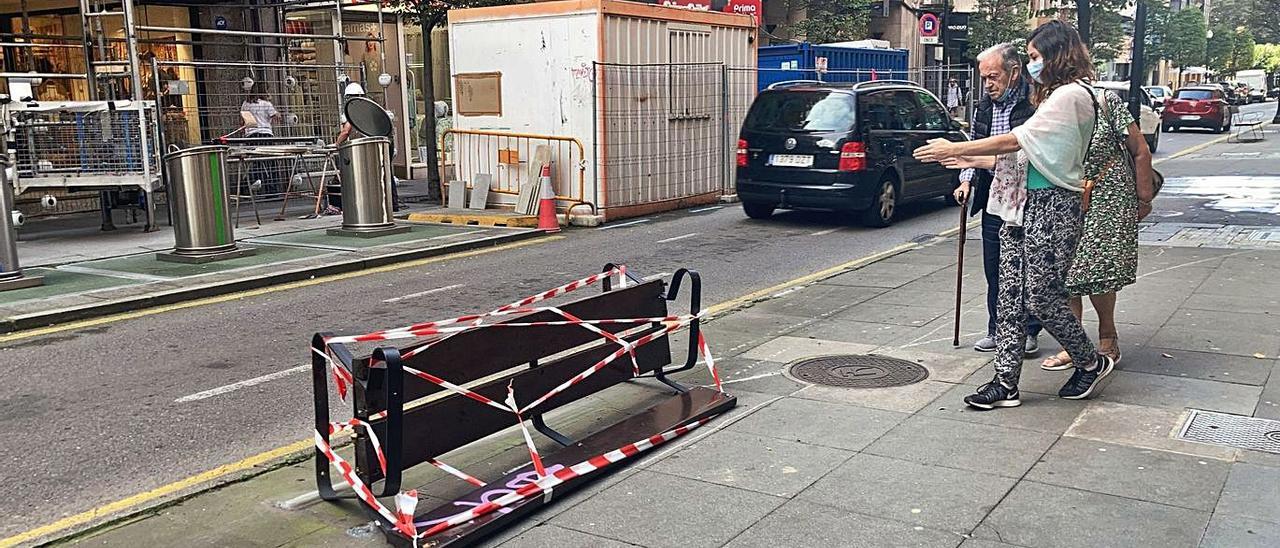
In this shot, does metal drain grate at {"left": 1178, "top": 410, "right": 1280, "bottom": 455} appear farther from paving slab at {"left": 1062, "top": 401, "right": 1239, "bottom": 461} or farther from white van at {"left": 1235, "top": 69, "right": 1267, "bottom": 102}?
white van at {"left": 1235, "top": 69, "right": 1267, "bottom": 102}

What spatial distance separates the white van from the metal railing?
2844 inches

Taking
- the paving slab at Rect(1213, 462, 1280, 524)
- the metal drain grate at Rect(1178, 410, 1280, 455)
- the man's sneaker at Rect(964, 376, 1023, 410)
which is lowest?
the metal drain grate at Rect(1178, 410, 1280, 455)

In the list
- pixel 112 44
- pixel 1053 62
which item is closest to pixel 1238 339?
pixel 1053 62

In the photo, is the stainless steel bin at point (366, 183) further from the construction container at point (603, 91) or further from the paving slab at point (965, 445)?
the paving slab at point (965, 445)

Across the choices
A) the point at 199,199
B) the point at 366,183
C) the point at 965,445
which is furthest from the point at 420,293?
the point at 965,445

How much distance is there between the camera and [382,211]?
501 inches

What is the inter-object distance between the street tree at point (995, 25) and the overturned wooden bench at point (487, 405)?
32348 mm

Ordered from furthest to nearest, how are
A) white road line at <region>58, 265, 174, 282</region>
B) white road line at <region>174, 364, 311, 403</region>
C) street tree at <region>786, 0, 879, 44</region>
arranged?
1. street tree at <region>786, 0, 879, 44</region>
2. white road line at <region>58, 265, 174, 282</region>
3. white road line at <region>174, 364, 311, 403</region>

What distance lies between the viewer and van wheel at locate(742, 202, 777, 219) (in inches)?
542

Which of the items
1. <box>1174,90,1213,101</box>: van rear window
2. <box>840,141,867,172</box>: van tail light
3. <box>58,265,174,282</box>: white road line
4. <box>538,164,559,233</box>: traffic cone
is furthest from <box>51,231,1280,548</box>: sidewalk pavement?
<box>1174,90,1213,101</box>: van rear window

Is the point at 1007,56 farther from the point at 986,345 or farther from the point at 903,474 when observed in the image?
the point at 903,474

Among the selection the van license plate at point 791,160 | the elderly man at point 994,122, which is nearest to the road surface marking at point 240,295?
the van license plate at point 791,160

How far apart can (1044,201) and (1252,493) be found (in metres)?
1.63

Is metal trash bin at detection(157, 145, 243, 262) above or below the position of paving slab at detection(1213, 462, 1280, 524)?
above
